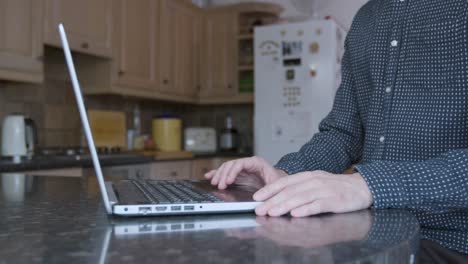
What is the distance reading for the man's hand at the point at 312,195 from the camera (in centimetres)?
56

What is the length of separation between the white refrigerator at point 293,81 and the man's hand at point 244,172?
2392 millimetres

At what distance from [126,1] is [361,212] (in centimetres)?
286

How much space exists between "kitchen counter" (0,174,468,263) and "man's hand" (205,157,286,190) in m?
0.24

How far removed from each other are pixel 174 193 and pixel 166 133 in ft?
10.0

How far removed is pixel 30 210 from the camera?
0.62 metres

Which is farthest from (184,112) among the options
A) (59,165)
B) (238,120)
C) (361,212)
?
(361,212)

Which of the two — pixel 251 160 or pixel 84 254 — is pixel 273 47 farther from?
pixel 84 254

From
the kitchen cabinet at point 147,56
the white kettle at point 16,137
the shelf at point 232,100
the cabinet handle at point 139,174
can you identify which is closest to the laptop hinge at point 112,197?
the white kettle at point 16,137

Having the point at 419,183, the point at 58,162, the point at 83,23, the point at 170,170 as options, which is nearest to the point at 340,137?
the point at 419,183

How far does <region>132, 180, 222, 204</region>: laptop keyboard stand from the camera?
585mm

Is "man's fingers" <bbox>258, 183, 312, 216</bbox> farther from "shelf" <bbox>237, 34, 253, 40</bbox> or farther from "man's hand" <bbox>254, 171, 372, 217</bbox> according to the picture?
"shelf" <bbox>237, 34, 253, 40</bbox>

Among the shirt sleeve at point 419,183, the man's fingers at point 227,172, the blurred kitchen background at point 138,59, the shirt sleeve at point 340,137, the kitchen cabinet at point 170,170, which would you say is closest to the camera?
the shirt sleeve at point 419,183

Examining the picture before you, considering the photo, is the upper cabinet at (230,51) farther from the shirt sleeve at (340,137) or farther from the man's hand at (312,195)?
the man's hand at (312,195)

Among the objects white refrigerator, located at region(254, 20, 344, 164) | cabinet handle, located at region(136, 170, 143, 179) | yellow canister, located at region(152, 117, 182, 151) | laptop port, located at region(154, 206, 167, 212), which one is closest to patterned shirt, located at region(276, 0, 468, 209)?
laptop port, located at region(154, 206, 167, 212)
